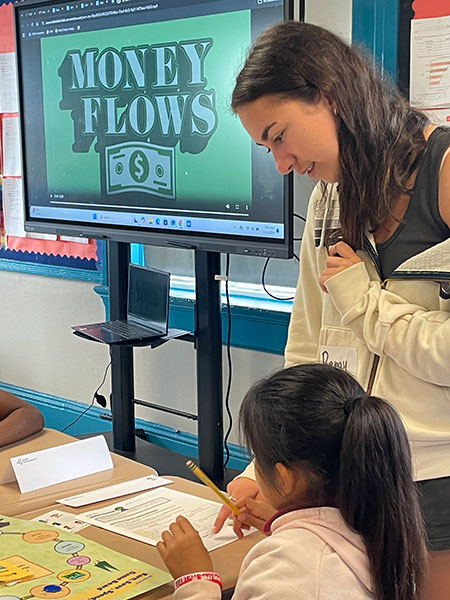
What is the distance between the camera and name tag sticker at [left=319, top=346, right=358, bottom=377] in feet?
4.71

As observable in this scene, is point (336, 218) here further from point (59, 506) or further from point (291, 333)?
point (59, 506)

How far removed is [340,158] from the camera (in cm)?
139

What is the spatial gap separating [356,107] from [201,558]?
71cm

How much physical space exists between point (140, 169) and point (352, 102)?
1480 millimetres

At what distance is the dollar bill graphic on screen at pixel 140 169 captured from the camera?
2.68 metres

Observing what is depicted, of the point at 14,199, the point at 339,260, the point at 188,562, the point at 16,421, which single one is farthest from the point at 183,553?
the point at 14,199

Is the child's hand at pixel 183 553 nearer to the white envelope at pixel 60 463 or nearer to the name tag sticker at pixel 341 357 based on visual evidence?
the name tag sticker at pixel 341 357

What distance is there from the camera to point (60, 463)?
174 cm

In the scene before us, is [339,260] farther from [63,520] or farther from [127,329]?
[127,329]

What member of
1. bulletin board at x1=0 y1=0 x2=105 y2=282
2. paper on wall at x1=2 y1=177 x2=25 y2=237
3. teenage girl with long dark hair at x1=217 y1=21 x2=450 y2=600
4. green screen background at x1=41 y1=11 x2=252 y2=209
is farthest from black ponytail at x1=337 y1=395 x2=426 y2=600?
paper on wall at x1=2 y1=177 x2=25 y2=237

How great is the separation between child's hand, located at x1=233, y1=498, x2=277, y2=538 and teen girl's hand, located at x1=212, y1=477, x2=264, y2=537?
0.9 inches

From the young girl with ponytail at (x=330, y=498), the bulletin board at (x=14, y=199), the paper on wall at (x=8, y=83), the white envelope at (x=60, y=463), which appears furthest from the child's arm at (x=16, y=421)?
the paper on wall at (x=8, y=83)

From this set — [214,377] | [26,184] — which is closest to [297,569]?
[214,377]

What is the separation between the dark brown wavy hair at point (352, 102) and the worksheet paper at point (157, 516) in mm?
560
